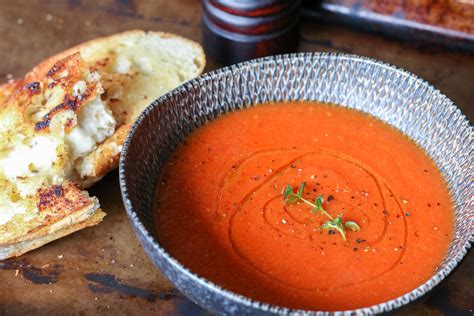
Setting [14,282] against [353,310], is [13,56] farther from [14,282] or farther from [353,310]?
[353,310]

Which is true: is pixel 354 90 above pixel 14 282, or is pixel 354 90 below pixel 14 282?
above

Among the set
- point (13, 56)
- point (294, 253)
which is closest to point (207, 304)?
point (294, 253)

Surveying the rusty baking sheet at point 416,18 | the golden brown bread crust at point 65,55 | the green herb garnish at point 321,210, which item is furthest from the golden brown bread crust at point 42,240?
the rusty baking sheet at point 416,18

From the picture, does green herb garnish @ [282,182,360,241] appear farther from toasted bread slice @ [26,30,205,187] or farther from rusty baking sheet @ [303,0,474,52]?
rusty baking sheet @ [303,0,474,52]

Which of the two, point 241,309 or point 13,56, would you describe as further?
point 13,56

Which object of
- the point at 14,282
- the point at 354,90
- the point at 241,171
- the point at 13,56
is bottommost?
the point at 14,282

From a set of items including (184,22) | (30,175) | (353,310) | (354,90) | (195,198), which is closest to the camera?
(353,310)

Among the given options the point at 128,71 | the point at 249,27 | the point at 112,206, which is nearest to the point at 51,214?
the point at 112,206
